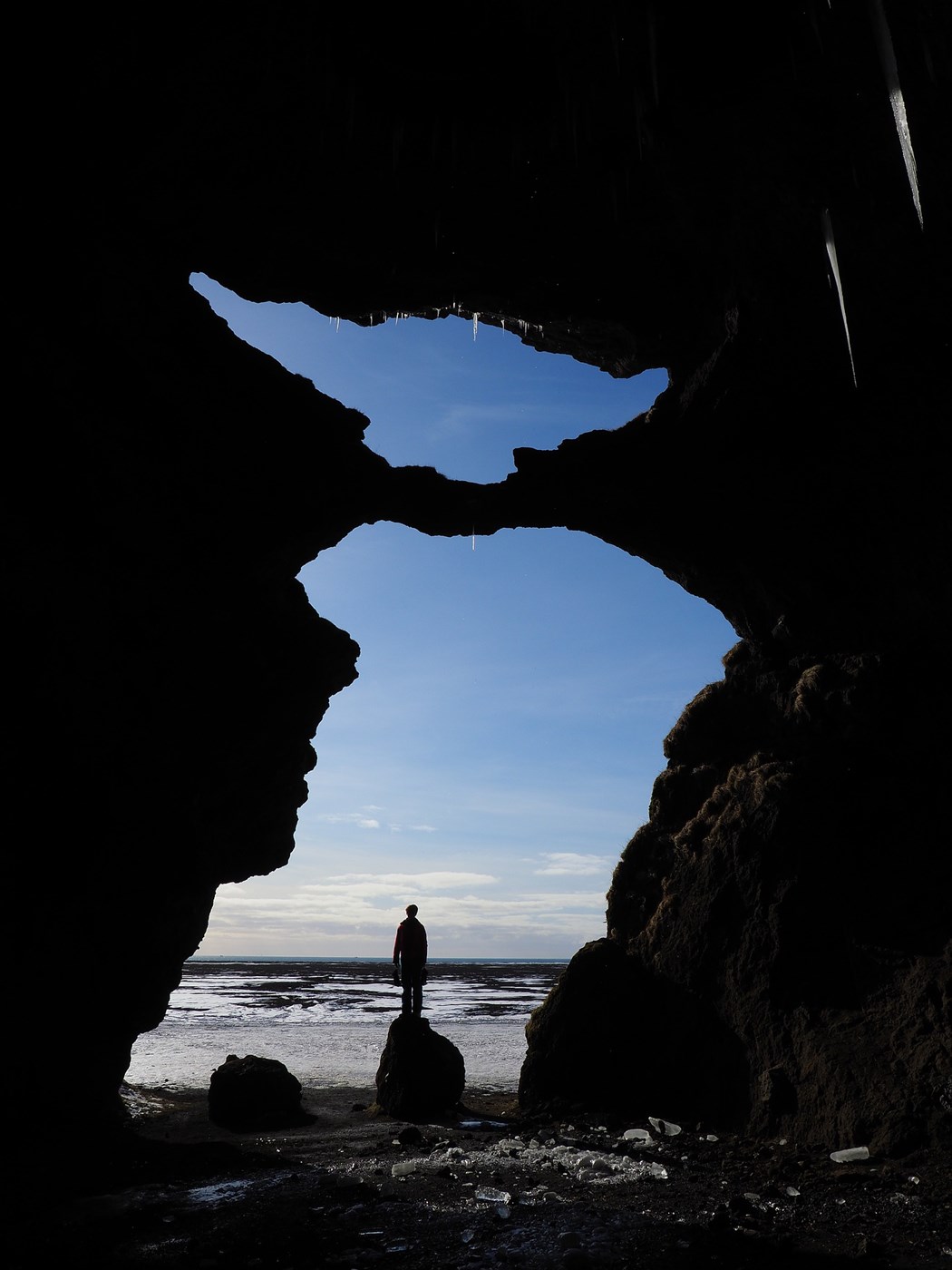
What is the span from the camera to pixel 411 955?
12688mm

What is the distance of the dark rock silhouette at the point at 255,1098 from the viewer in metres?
10.1

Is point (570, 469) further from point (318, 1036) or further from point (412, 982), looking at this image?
point (318, 1036)

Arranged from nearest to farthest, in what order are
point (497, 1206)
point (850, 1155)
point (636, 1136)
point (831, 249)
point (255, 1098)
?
point (497, 1206) < point (850, 1155) < point (636, 1136) < point (831, 249) < point (255, 1098)

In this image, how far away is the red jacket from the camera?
12719 mm

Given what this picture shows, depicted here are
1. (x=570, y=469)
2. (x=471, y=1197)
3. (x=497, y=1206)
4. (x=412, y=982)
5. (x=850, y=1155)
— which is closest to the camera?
(x=497, y=1206)

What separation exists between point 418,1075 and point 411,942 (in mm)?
2566

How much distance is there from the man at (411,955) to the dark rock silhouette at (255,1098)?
7.43ft

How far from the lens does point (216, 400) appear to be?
11344mm

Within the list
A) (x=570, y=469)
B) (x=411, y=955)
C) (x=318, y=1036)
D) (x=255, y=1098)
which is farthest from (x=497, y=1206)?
(x=318, y=1036)

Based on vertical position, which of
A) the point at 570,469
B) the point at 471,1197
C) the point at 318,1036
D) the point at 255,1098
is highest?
the point at 570,469

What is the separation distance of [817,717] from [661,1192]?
19.7 feet

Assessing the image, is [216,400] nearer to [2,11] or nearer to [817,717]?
[2,11]

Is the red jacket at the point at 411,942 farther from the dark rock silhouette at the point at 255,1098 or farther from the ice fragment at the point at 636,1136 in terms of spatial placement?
the ice fragment at the point at 636,1136

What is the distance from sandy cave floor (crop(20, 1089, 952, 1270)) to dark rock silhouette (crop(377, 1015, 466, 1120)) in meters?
1.08
